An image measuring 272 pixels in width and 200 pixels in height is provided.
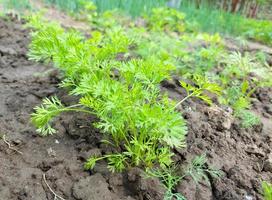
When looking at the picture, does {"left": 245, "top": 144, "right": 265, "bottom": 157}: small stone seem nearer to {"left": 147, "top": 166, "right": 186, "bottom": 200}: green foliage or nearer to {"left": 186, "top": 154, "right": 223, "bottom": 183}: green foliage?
{"left": 186, "top": 154, "right": 223, "bottom": 183}: green foliage

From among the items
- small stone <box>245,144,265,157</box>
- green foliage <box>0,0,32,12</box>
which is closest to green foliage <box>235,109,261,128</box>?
small stone <box>245,144,265,157</box>

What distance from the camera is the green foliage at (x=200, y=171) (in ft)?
6.99

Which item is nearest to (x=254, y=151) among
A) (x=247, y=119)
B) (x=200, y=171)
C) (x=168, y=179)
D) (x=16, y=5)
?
(x=247, y=119)

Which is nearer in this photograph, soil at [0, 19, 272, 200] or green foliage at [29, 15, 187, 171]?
green foliage at [29, 15, 187, 171]

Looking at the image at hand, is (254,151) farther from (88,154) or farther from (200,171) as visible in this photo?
(88,154)

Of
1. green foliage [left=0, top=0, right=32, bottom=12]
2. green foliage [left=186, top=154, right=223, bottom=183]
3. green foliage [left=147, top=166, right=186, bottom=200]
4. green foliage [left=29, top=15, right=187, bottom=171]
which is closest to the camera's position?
green foliage [left=29, top=15, right=187, bottom=171]

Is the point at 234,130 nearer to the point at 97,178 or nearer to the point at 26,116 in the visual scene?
the point at 97,178

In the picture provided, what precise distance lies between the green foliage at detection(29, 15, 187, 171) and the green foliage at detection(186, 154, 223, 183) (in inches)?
6.3

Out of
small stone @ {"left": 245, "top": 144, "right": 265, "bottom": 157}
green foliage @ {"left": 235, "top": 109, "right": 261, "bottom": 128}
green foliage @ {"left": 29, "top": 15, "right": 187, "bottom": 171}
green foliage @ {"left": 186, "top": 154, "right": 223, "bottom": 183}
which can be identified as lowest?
small stone @ {"left": 245, "top": 144, "right": 265, "bottom": 157}

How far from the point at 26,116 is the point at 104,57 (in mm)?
661

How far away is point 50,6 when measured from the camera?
5766 mm

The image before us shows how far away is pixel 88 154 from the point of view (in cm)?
217

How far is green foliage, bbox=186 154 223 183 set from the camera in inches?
83.9

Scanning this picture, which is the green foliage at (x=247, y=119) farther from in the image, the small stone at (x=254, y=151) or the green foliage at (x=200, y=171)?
the green foliage at (x=200, y=171)
